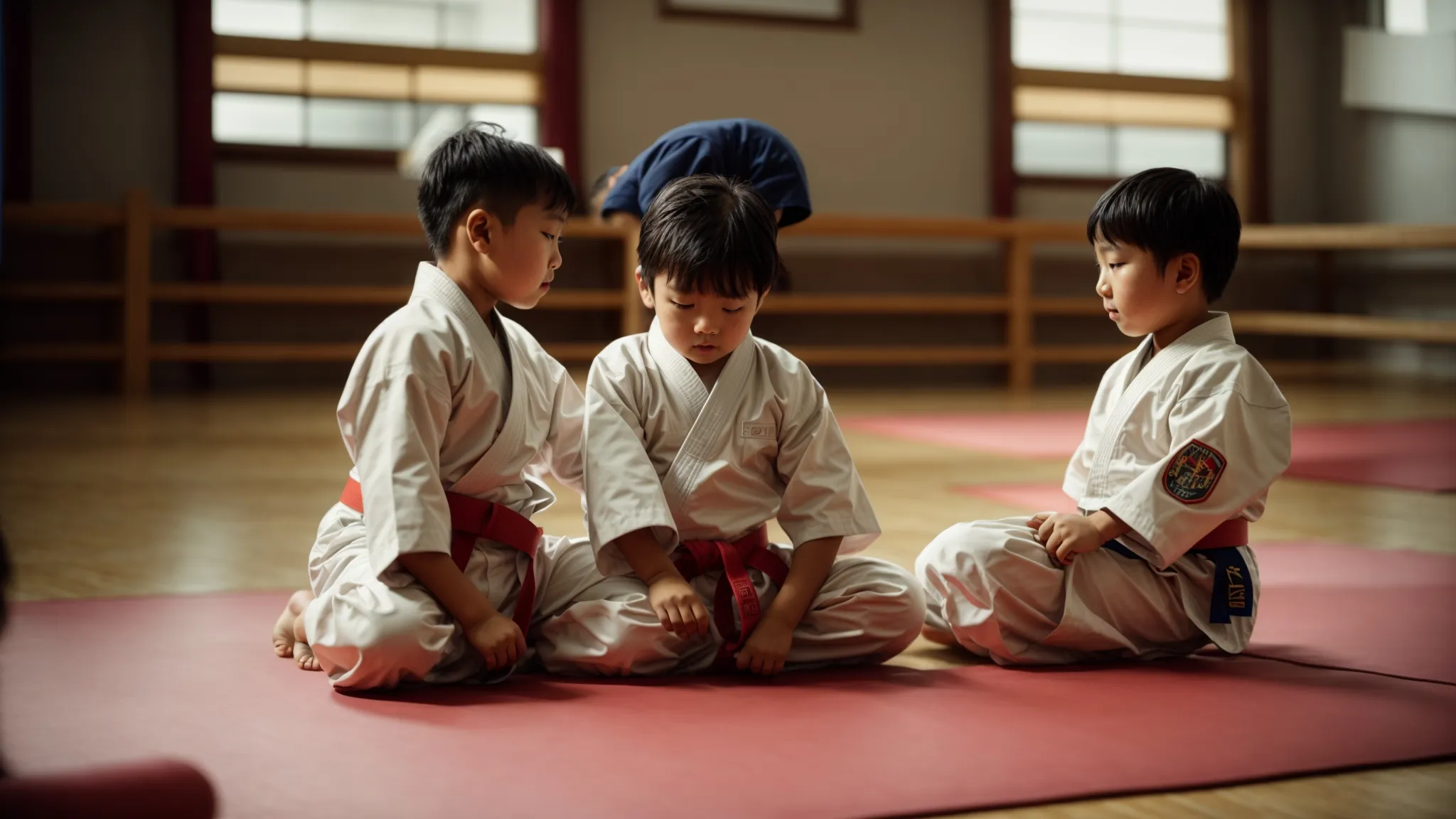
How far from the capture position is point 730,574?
59.5 inches

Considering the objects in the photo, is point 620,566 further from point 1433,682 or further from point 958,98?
point 958,98

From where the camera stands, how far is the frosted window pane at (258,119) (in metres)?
5.92

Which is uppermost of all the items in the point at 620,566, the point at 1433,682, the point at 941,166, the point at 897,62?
the point at 897,62

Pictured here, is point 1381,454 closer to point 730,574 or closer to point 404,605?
point 730,574

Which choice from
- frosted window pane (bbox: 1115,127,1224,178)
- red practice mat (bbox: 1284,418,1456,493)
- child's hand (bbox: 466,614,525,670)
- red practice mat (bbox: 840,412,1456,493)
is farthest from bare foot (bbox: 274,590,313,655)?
frosted window pane (bbox: 1115,127,1224,178)

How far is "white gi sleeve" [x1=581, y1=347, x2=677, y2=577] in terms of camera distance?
4.79 feet

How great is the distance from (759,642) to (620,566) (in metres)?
0.18

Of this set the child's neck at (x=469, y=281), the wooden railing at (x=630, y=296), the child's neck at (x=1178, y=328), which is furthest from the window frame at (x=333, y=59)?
the child's neck at (x=1178, y=328)

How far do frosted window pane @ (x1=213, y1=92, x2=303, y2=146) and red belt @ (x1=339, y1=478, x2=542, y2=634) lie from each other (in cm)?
488

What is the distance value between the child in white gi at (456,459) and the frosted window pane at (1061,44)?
609 centimetres

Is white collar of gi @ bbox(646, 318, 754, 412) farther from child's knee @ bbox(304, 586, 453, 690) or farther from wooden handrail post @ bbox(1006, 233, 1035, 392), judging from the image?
wooden handrail post @ bbox(1006, 233, 1035, 392)

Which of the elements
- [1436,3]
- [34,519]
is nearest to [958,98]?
[1436,3]

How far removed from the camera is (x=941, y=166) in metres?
7.08

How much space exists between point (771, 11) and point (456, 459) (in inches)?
220
